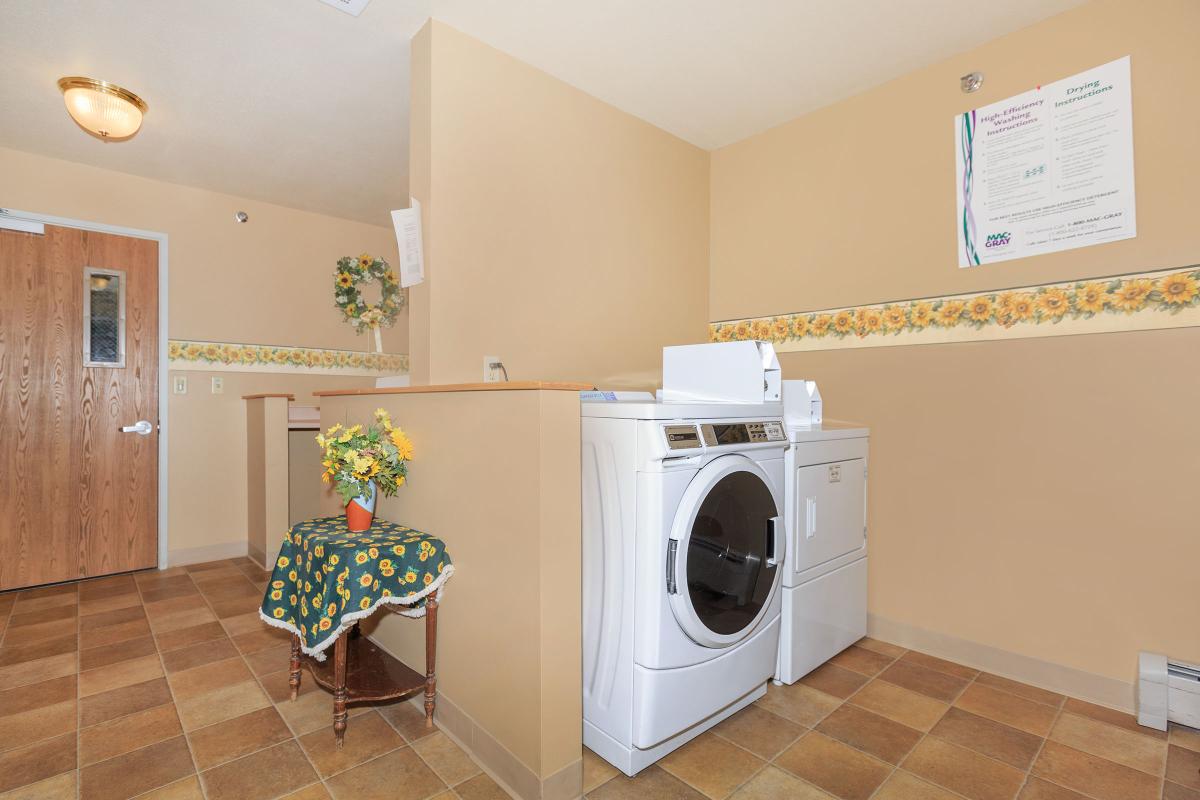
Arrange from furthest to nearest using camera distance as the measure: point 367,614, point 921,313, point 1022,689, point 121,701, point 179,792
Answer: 1. point 921,313
2. point 1022,689
3. point 121,701
4. point 367,614
5. point 179,792

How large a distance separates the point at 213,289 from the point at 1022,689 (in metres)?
4.66

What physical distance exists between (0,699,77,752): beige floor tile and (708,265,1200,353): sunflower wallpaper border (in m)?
3.05

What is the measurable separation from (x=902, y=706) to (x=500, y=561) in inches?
57.2

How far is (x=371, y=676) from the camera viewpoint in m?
1.81

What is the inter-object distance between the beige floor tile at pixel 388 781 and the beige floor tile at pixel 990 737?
1501 millimetres

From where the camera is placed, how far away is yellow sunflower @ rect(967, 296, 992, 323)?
2173 mm

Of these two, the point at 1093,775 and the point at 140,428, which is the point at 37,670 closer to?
the point at 140,428

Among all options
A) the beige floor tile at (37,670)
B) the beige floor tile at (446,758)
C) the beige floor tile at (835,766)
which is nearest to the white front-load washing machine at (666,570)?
the beige floor tile at (835,766)

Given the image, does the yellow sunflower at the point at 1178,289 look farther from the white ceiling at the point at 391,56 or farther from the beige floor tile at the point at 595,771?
the beige floor tile at the point at 595,771

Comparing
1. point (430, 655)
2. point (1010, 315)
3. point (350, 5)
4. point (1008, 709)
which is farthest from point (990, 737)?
point (350, 5)

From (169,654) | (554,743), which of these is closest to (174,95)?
(169,654)

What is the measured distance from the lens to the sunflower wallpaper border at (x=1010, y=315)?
183cm

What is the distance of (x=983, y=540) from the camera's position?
86.1 inches

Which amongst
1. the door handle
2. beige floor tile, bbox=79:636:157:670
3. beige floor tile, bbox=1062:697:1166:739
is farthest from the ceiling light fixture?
beige floor tile, bbox=1062:697:1166:739
